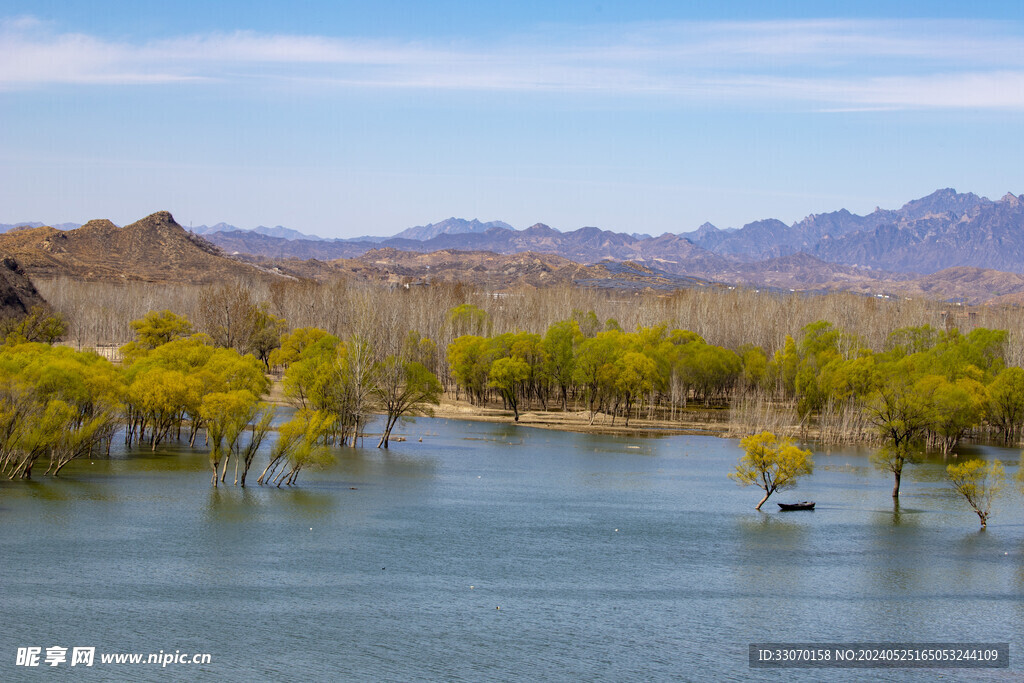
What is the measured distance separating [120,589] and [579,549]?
19280 mm

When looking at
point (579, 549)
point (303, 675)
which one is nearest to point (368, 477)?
point (579, 549)

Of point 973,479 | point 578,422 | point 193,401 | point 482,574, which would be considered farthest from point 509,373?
point 482,574

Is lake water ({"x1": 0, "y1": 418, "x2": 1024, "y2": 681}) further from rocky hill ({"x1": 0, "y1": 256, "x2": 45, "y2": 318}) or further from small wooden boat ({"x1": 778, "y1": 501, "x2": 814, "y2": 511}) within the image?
rocky hill ({"x1": 0, "y1": 256, "x2": 45, "y2": 318})

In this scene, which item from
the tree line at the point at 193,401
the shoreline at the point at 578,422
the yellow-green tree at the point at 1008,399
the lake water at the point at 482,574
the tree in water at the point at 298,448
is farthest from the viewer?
the shoreline at the point at 578,422

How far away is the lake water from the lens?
30422 mm

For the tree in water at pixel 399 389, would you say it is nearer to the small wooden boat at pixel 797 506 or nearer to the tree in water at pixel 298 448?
the tree in water at pixel 298 448

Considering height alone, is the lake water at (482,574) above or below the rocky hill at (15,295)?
below

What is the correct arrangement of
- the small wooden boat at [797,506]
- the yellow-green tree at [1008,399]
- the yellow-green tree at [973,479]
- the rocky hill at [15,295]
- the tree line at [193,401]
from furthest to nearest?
the rocky hill at [15,295]
the yellow-green tree at [1008,399]
the small wooden boat at [797,506]
the tree line at [193,401]
the yellow-green tree at [973,479]

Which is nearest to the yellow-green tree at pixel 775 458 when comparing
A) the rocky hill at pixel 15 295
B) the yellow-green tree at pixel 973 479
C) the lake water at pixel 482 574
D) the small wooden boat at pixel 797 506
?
the small wooden boat at pixel 797 506

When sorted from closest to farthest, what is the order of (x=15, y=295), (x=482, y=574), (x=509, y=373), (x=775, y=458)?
1. (x=482, y=574)
2. (x=775, y=458)
3. (x=509, y=373)
4. (x=15, y=295)

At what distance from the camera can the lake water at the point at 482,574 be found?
30422 millimetres

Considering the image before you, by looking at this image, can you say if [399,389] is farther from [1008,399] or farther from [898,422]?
[1008,399]

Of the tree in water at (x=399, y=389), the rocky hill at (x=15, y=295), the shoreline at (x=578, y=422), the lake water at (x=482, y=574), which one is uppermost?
the rocky hill at (x=15, y=295)

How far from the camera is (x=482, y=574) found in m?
38.5
